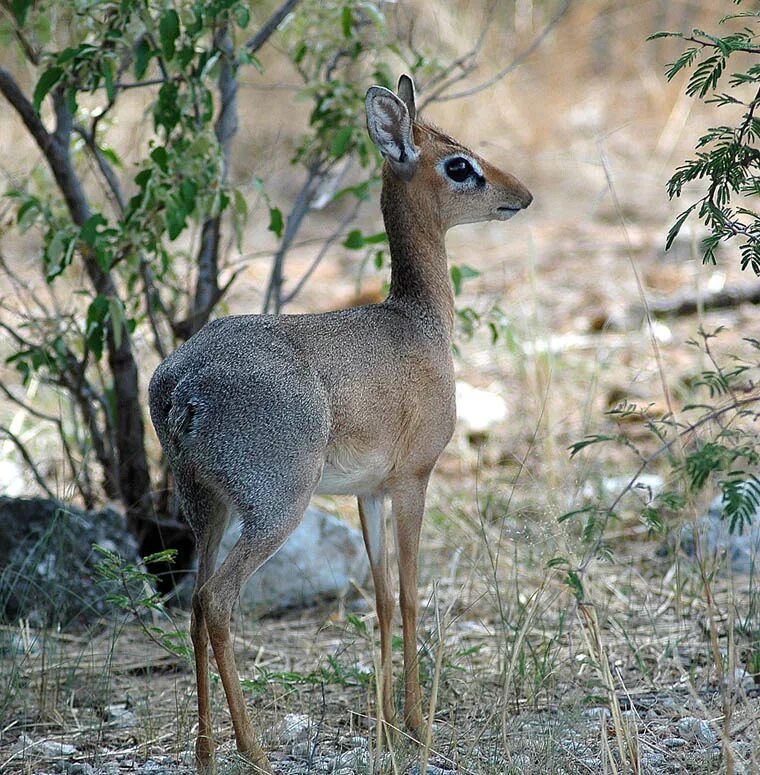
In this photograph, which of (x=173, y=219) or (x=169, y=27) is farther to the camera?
(x=173, y=219)

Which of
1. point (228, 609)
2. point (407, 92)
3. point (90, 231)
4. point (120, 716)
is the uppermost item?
point (407, 92)

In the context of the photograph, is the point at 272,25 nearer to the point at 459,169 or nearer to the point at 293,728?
the point at 459,169

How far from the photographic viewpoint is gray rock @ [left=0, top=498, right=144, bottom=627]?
448cm

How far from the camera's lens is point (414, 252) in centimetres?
401

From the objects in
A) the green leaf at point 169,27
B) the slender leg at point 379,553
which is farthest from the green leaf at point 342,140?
the slender leg at point 379,553

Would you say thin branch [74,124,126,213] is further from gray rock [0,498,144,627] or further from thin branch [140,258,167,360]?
gray rock [0,498,144,627]

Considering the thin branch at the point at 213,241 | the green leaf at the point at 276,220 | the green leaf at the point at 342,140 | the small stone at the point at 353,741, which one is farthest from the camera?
the thin branch at the point at 213,241

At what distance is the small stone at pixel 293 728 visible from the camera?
3.51m

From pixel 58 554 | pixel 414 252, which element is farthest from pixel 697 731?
pixel 58 554

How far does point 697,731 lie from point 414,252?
176cm

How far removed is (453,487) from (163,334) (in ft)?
5.76

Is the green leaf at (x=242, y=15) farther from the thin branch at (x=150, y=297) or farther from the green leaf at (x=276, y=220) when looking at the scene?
the thin branch at (x=150, y=297)

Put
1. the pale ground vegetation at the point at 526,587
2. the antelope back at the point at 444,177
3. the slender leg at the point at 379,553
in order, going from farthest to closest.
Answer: the antelope back at the point at 444,177 < the slender leg at the point at 379,553 < the pale ground vegetation at the point at 526,587

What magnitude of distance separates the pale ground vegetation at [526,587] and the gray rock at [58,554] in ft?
0.48
